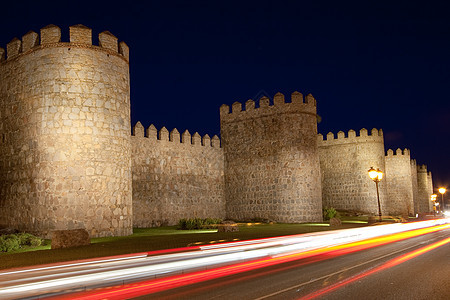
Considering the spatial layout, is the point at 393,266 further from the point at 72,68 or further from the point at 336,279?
the point at 72,68

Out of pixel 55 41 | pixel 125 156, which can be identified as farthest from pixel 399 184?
pixel 55 41

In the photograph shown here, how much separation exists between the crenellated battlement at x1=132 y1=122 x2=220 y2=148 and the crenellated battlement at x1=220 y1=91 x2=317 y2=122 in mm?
1989

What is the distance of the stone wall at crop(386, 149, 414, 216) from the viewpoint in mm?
40625

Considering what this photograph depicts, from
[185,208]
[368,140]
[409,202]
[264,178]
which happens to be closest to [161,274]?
[185,208]

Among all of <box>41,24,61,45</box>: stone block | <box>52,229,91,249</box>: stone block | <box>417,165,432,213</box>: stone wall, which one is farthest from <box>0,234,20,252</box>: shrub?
<box>417,165,432,213</box>: stone wall

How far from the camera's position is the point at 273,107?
27.4 m

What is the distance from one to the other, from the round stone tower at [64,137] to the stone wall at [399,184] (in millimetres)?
29739

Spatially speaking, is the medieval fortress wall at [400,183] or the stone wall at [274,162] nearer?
the stone wall at [274,162]

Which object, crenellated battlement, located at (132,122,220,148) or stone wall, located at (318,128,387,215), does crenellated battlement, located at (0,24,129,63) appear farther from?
stone wall, located at (318,128,387,215)

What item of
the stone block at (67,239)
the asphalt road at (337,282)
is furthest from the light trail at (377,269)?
the stone block at (67,239)

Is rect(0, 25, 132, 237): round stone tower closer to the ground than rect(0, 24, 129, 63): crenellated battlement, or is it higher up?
closer to the ground

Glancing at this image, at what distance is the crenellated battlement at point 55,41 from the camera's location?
54.5ft

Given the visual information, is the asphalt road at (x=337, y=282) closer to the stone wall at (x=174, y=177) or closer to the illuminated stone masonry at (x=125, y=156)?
the illuminated stone masonry at (x=125, y=156)

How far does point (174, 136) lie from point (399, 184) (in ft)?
78.6
